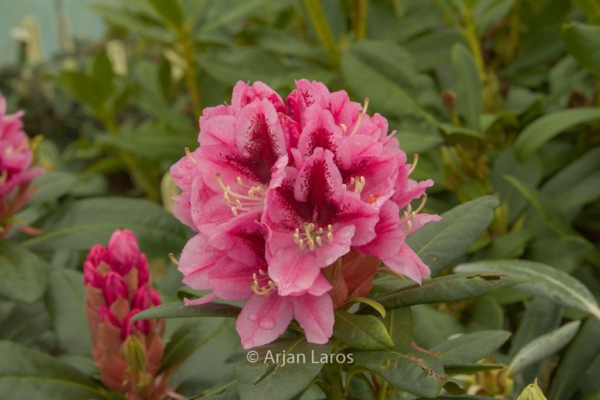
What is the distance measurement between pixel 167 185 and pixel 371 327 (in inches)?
39.7

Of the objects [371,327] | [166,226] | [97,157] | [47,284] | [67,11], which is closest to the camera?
[371,327]

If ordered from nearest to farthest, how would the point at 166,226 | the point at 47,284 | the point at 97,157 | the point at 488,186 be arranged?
the point at 47,284
the point at 166,226
the point at 488,186
the point at 97,157

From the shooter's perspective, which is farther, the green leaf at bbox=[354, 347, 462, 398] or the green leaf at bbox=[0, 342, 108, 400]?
the green leaf at bbox=[0, 342, 108, 400]

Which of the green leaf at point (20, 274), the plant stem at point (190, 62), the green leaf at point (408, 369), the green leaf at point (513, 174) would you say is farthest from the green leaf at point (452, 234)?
the plant stem at point (190, 62)

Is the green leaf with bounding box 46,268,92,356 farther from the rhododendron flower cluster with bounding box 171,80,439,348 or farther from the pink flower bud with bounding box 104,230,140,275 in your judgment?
the rhododendron flower cluster with bounding box 171,80,439,348

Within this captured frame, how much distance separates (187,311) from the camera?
86cm

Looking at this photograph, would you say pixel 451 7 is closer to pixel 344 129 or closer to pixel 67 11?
pixel 344 129

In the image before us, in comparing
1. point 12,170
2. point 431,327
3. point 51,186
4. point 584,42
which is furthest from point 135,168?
point 584,42

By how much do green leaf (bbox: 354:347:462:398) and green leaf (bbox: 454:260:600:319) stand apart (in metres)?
0.37

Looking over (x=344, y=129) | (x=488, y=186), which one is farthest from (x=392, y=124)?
(x=344, y=129)

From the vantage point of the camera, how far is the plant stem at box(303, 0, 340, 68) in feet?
6.38

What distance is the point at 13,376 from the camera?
1074mm

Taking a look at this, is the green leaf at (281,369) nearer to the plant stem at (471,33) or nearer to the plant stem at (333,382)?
the plant stem at (333,382)

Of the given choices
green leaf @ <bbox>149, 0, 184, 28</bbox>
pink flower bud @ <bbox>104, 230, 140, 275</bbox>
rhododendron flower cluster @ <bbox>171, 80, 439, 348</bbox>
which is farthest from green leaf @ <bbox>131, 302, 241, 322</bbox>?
green leaf @ <bbox>149, 0, 184, 28</bbox>
